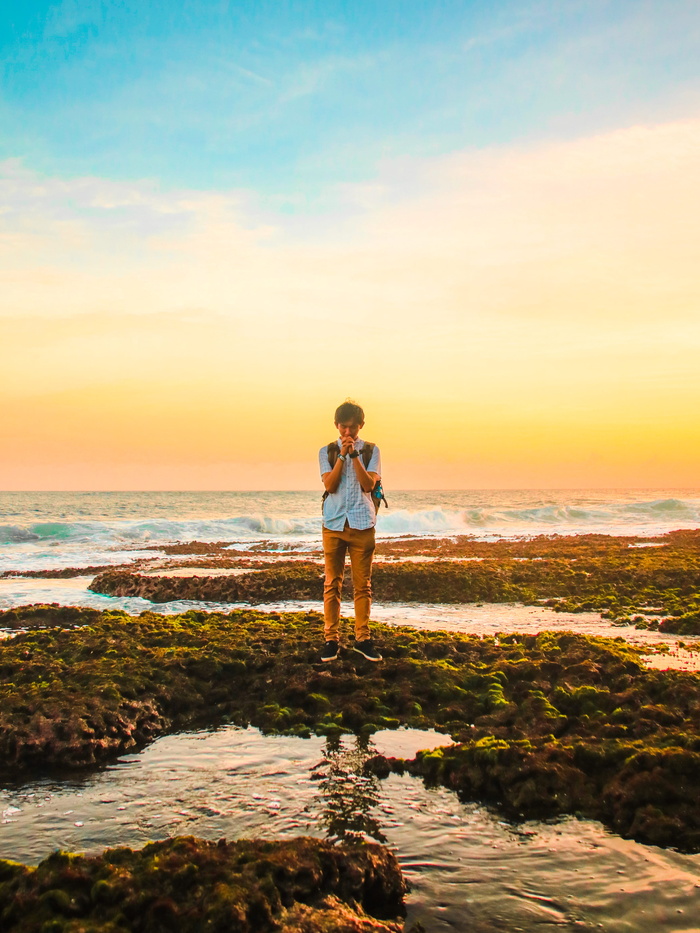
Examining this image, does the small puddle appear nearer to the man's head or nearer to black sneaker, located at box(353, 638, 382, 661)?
black sneaker, located at box(353, 638, 382, 661)

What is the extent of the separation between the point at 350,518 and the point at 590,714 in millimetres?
2973

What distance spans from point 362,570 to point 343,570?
225 millimetres

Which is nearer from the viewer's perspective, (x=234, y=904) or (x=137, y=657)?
(x=234, y=904)

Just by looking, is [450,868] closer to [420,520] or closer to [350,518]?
[350,518]

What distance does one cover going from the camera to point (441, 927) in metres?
3.04

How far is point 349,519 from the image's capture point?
23.9ft

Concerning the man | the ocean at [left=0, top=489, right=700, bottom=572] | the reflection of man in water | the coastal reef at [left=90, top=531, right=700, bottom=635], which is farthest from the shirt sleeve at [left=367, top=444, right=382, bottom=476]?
the ocean at [left=0, top=489, right=700, bottom=572]

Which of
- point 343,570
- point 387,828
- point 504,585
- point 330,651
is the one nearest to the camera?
point 387,828

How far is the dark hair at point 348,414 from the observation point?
23.4 ft

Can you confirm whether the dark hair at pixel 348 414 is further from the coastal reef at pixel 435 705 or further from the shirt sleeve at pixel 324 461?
Answer: the coastal reef at pixel 435 705

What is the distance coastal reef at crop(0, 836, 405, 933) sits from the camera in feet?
9.19

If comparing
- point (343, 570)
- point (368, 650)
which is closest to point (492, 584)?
point (368, 650)

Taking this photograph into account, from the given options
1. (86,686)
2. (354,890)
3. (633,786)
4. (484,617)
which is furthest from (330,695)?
(484,617)

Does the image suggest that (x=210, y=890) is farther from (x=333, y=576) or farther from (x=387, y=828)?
(x=333, y=576)
